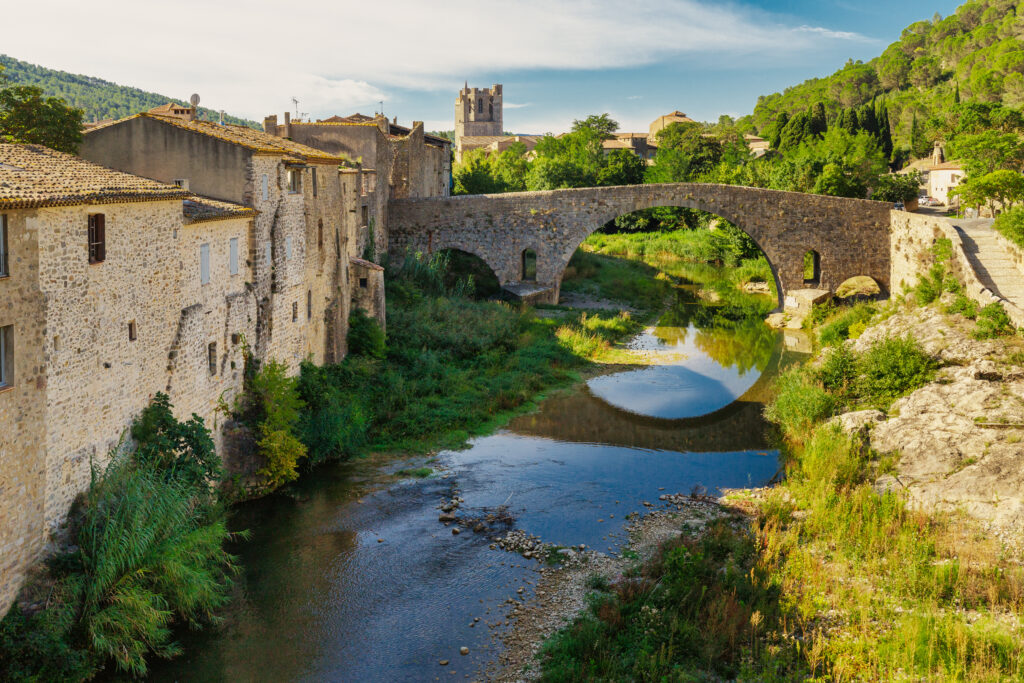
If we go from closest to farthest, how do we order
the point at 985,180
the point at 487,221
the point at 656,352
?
the point at 656,352 < the point at 985,180 < the point at 487,221

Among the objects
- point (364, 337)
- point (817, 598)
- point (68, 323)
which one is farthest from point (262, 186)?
point (817, 598)

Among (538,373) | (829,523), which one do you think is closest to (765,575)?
(829,523)

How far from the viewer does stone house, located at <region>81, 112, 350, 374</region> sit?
55.8 ft

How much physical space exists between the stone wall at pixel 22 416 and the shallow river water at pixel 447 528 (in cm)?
222

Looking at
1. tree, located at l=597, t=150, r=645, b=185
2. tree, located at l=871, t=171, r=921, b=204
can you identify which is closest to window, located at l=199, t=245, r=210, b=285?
tree, located at l=871, t=171, r=921, b=204

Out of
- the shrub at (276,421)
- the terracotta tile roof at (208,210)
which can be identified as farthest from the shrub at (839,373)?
the terracotta tile roof at (208,210)

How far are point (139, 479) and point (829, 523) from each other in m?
10.2

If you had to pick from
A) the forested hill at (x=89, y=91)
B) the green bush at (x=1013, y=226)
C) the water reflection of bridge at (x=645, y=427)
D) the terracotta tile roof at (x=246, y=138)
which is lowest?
the water reflection of bridge at (x=645, y=427)

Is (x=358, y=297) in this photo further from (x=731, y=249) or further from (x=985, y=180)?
(x=731, y=249)

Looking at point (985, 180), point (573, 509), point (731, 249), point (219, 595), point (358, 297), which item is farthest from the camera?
point (731, 249)

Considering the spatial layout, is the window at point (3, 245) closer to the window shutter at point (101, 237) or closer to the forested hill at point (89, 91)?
the window shutter at point (101, 237)

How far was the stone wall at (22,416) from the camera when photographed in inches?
391

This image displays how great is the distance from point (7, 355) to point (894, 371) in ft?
56.2

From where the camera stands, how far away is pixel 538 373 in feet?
80.3
